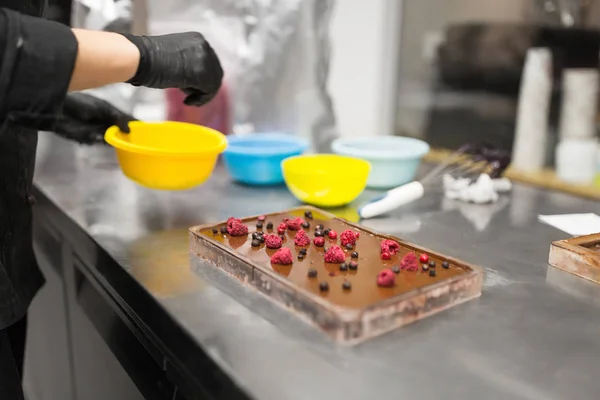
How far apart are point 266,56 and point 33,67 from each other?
86 cm

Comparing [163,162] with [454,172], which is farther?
[454,172]

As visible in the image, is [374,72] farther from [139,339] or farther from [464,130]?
[139,339]

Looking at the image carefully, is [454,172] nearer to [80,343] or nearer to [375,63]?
[375,63]

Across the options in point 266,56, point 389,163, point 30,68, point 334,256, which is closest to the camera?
point 30,68

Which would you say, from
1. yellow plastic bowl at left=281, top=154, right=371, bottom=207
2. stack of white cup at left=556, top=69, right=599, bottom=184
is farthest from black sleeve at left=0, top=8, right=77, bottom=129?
stack of white cup at left=556, top=69, right=599, bottom=184

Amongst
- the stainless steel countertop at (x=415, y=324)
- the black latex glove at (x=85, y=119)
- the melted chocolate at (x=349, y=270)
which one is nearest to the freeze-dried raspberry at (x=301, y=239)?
the melted chocolate at (x=349, y=270)

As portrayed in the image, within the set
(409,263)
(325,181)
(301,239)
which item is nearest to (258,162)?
(325,181)

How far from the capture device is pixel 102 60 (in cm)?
71

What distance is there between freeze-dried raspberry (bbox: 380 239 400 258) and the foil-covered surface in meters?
0.75

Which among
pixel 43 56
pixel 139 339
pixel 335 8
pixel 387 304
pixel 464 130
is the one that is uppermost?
pixel 335 8

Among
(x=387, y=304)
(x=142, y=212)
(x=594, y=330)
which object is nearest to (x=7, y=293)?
(x=142, y=212)

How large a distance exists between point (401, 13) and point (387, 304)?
3.90ft

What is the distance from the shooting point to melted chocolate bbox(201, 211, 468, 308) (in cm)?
64

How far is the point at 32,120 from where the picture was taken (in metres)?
0.64
